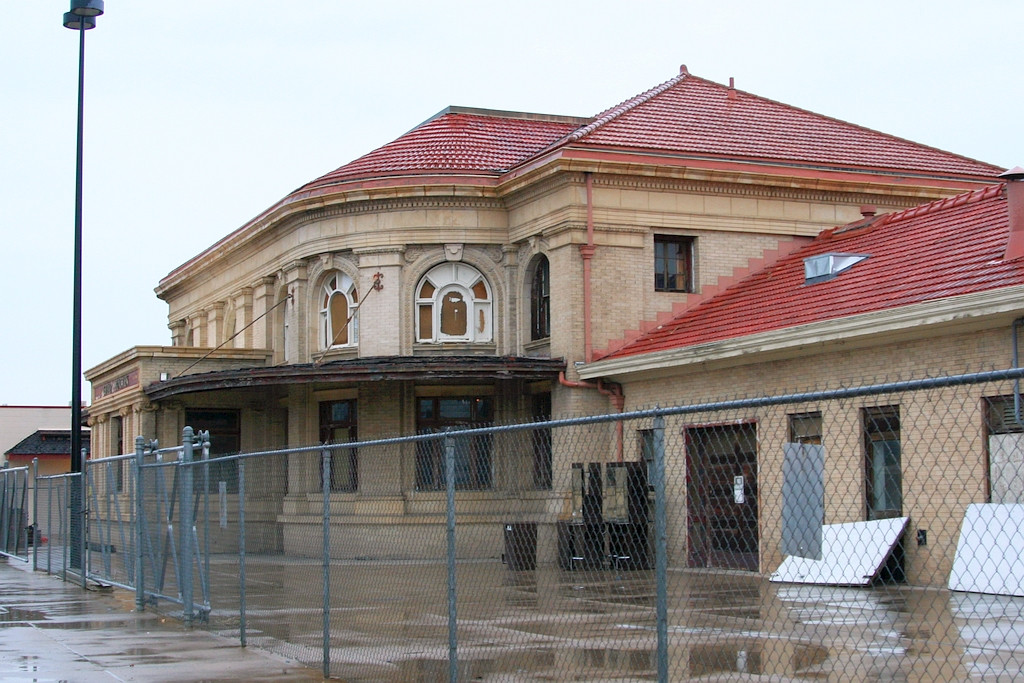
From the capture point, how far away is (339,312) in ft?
109

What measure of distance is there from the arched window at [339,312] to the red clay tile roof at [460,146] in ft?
7.93

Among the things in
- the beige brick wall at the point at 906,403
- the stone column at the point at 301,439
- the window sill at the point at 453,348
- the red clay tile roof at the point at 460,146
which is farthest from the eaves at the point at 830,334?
the stone column at the point at 301,439

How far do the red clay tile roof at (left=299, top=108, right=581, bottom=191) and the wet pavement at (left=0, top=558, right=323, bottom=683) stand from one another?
583 inches

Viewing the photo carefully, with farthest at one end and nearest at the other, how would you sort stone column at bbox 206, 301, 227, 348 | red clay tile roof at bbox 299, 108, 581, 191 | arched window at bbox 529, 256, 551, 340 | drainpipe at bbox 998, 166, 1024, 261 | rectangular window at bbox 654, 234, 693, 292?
1. stone column at bbox 206, 301, 227, 348
2. red clay tile roof at bbox 299, 108, 581, 191
3. arched window at bbox 529, 256, 551, 340
4. rectangular window at bbox 654, 234, 693, 292
5. drainpipe at bbox 998, 166, 1024, 261

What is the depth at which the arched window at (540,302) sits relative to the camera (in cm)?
3061

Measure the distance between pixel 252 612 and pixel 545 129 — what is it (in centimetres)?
2092

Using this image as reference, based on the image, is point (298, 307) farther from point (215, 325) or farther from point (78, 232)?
→ point (215, 325)

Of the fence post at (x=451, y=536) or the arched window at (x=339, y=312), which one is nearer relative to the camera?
the fence post at (x=451, y=536)

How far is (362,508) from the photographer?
1183 inches

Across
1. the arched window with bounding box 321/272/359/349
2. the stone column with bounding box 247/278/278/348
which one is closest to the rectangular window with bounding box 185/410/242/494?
the stone column with bounding box 247/278/278/348

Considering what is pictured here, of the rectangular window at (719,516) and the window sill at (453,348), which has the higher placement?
the window sill at (453,348)

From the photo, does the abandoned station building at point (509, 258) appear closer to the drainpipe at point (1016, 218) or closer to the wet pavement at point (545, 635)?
the drainpipe at point (1016, 218)

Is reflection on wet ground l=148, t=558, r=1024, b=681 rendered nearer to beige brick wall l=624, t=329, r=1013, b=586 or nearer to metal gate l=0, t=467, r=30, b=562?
beige brick wall l=624, t=329, r=1013, b=586

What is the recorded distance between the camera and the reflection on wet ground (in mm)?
10203
